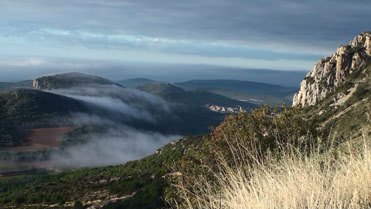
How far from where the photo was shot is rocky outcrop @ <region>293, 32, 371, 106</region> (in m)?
97.1

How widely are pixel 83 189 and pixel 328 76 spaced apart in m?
69.6

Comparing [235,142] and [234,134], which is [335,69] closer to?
[234,134]

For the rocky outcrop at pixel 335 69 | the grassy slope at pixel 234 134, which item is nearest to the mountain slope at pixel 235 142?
the grassy slope at pixel 234 134

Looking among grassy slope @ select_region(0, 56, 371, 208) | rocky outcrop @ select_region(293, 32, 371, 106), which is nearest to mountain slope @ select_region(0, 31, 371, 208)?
grassy slope @ select_region(0, 56, 371, 208)

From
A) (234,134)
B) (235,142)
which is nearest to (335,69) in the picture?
(234,134)

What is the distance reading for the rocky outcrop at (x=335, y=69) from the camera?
9706cm

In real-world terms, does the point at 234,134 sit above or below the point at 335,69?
below

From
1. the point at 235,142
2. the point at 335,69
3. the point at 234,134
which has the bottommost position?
the point at 235,142

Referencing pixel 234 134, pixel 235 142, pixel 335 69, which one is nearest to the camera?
pixel 235 142

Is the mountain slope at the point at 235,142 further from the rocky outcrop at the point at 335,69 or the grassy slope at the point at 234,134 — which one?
the rocky outcrop at the point at 335,69

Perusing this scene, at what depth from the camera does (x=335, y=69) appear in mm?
101625

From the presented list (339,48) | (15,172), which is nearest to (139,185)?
(339,48)

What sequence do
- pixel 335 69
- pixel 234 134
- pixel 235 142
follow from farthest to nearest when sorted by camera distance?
pixel 335 69, pixel 234 134, pixel 235 142

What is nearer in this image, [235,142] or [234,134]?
[235,142]
